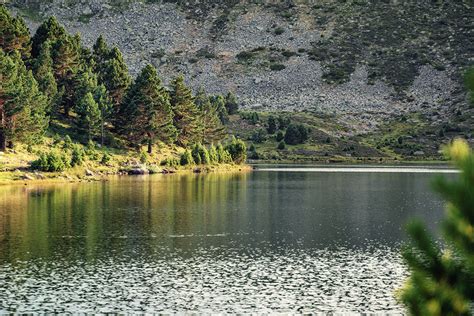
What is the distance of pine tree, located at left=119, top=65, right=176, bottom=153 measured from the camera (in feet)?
502

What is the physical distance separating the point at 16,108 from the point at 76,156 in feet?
48.1

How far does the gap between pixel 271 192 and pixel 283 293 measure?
72090 mm

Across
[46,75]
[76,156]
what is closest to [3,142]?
[76,156]

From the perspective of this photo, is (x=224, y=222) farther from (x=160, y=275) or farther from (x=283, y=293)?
(x=283, y=293)

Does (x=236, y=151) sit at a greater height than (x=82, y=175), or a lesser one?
greater

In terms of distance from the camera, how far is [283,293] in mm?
46594

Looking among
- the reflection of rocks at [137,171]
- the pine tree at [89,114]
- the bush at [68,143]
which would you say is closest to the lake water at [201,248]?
the bush at [68,143]

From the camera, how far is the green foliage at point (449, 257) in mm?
8516

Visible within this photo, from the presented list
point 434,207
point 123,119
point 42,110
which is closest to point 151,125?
point 123,119

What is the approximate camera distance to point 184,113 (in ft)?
577

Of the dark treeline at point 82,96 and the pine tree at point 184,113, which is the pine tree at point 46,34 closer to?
the dark treeline at point 82,96

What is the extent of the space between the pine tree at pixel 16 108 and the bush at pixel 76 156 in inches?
277

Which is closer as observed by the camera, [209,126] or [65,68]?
[65,68]

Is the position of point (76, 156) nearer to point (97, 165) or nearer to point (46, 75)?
point (97, 165)
